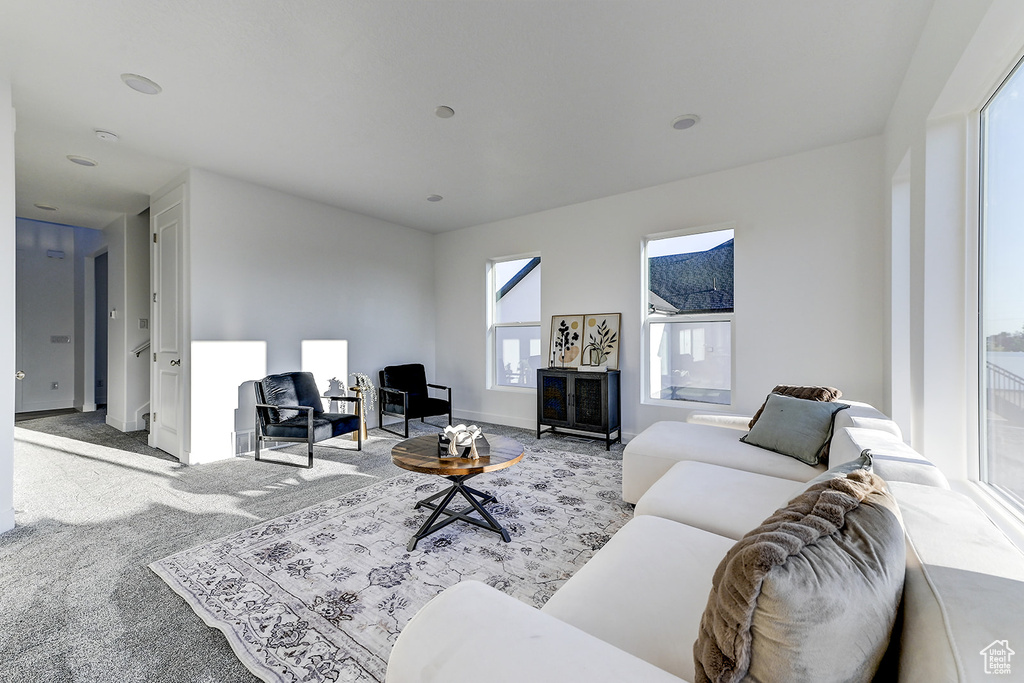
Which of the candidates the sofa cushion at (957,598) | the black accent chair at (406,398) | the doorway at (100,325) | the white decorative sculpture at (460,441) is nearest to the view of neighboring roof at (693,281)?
the black accent chair at (406,398)

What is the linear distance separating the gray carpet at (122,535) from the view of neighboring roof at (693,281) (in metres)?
1.69

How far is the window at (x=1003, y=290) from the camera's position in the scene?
151 cm

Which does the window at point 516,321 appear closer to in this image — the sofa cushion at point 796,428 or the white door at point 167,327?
the sofa cushion at point 796,428

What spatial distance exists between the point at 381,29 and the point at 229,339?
3.21 m

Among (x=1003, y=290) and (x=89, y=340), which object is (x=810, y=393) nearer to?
(x=1003, y=290)

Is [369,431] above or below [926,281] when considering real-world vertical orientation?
below

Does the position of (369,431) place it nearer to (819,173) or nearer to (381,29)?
(381,29)

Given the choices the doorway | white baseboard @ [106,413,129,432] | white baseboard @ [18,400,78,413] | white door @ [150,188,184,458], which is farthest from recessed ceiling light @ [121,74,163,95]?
white baseboard @ [18,400,78,413]

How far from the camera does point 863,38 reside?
7.16 ft

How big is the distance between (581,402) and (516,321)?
1.58 m

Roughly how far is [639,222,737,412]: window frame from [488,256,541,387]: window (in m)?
1.36

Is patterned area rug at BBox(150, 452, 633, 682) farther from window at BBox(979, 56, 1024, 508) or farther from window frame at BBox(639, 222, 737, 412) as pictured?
window at BBox(979, 56, 1024, 508)

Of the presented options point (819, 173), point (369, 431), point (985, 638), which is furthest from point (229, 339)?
point (819, 173)

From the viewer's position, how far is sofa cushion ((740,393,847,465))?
92.3 inches
